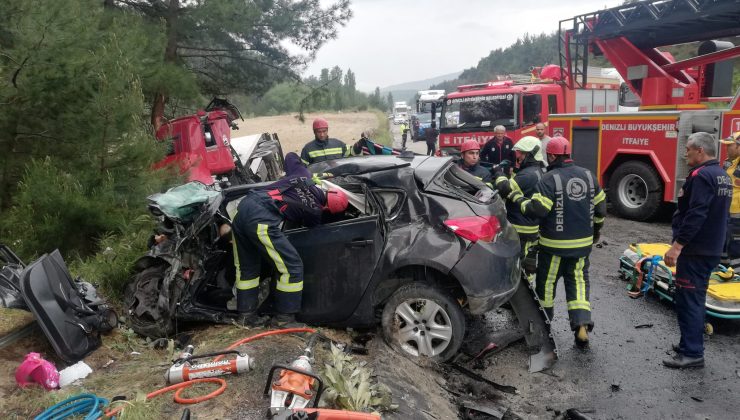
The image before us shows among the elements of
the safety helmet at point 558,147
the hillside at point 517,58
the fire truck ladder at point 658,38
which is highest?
the hillside at point 517,58

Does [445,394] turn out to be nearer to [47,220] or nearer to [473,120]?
[47,220]

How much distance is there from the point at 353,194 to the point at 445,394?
1.62m

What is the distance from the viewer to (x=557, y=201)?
4629 millimetres

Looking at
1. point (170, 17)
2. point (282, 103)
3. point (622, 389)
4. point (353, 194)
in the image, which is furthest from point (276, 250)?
point (282, 103)

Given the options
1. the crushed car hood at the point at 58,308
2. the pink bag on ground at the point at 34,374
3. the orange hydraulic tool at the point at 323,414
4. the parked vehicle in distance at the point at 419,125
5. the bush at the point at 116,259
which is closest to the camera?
the orange hydraulic tool at the point at 323,414

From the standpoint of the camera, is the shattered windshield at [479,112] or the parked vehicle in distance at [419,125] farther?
the parked vehicle in distance at [419,125]

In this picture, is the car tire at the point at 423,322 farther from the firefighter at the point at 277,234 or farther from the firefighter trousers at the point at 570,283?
the firefighter trousers at the point at 570,283

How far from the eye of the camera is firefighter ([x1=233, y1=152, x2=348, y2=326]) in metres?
3.98

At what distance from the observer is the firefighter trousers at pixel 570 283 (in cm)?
461

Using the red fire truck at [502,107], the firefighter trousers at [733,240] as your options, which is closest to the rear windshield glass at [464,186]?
the firefighter trousers at [733,240]

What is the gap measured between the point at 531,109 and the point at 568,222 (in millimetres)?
7560

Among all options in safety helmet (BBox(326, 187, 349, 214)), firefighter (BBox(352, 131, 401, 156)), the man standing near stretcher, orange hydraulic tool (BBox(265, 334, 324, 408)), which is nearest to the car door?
safety helmet (BBox(326, 187, 349, 214))

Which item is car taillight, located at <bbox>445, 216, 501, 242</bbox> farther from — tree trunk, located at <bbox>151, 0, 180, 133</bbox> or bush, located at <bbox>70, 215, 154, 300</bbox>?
tree trunk, located at <bbox>151, 0, 180, 133</bbox>

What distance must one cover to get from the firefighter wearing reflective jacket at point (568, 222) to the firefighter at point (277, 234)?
1796mm
